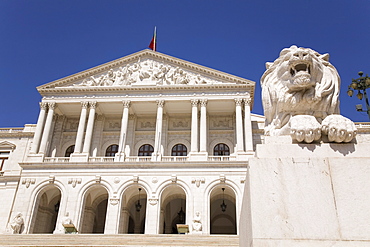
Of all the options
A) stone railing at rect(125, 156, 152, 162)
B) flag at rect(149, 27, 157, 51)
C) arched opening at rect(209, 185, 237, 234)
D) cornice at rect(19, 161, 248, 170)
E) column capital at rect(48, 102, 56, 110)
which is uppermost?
flag at rect(149, 27, 157, 51)

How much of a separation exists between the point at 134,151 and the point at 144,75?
23.1 ft

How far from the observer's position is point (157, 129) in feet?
99.9

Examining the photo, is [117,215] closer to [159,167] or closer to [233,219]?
[159,167]

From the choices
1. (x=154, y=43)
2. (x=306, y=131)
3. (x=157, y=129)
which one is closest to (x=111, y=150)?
(x=157, y=129)

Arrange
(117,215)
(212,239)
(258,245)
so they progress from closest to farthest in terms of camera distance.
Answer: (258,245)
(212,239)
(117,215)

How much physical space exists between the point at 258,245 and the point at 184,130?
2975 centimetres

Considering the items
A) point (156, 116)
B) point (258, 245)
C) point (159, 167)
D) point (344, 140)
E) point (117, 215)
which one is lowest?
point (258, 245)

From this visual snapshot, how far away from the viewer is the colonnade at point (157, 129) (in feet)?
96.7

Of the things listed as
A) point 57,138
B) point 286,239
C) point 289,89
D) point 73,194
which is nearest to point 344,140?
point 289,89

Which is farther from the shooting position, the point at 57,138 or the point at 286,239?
the point at 57,138

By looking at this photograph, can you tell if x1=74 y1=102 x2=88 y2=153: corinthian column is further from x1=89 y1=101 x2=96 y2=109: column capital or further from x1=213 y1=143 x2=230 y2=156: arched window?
x1=213 y1=143 x2=230 y2=156: arched window

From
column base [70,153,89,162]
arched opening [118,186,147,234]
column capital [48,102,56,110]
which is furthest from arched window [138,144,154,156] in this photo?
column capital [48,102,56,110]

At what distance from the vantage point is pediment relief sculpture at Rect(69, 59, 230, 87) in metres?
32.7

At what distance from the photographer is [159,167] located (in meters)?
28.1
